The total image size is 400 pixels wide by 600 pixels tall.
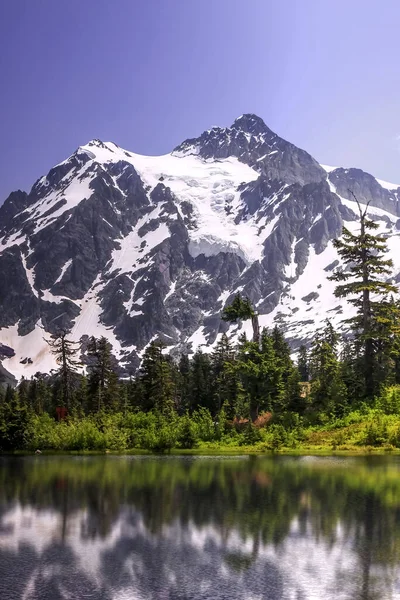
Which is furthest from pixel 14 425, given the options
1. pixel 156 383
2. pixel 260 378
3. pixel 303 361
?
pixel 303 361

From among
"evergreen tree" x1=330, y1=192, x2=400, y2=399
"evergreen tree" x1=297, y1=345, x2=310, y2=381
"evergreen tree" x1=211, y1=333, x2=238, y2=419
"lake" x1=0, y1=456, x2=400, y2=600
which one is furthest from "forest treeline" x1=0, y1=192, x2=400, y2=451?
"evergreen tree" x1=297, y1=345, x2=310, y2=381

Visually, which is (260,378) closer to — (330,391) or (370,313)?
(330,391)

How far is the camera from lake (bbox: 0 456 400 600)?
16.7 meters

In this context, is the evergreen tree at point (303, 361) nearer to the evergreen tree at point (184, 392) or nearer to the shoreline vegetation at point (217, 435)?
the evergreen tree at point (184, 392)

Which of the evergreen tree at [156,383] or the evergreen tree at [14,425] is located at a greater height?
the evergreen tree at [156,383]

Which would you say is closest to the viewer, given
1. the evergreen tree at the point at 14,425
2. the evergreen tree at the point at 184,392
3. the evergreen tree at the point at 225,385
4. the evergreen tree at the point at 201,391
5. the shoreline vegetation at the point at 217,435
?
the shoreline vegetation at the point at 217,435

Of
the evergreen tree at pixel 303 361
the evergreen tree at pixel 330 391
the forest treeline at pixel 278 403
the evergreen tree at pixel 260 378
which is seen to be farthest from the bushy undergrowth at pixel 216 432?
the evergreen tree at pixel 303 361

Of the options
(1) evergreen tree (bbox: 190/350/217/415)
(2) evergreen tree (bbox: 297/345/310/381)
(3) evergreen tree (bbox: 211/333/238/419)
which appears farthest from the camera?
(2) evergreen tree (bbox: 297/345/310/381)

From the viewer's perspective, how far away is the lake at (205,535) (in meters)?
16.7

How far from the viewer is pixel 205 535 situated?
22.3m

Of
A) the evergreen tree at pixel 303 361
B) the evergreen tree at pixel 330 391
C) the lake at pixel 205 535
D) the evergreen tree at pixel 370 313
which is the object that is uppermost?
the evergreen tree at pixel 303 361

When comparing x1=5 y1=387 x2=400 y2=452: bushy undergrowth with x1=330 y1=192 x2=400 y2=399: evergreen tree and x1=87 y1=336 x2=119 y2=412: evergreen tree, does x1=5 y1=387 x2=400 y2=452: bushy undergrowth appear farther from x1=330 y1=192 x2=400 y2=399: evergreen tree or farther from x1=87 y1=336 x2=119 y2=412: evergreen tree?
x1=87 y1=336 x2=119 y2=412: evergreen tree

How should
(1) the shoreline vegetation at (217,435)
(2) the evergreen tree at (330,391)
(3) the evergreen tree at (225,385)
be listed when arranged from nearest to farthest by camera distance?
(1) the shoreline vegetation at (217,435) → (2) the evergreen tree at (330,391) → (3) the evergreen tree at (225,385)

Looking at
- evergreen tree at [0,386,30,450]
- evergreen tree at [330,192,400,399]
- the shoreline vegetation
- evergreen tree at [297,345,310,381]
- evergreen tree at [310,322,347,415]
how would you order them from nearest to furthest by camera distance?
the shoreline vegetation, evergreen tree at [310,322,347,415], evergreen tree at [330,192,400,399], evergreen tree at [0,386,30,450], evergreen tree at [297,345,310,381]
